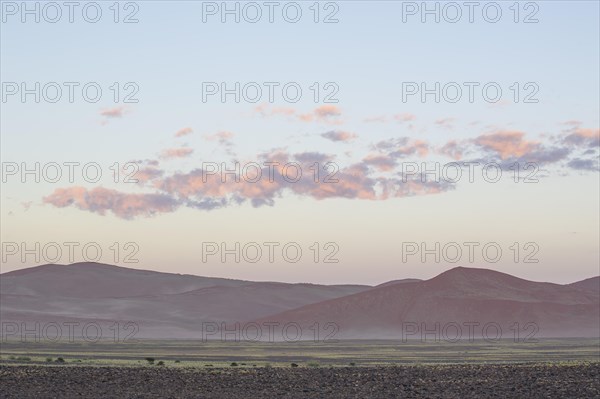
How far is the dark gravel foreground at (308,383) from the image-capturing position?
40.5 metres

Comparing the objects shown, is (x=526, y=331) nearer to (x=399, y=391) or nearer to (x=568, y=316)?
(x=568, y=316)

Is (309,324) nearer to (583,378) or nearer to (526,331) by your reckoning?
(526,331)

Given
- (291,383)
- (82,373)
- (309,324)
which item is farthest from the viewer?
(309,324)

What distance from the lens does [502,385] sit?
144 feet

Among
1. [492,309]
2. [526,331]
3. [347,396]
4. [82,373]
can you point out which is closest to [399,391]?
[347,396]

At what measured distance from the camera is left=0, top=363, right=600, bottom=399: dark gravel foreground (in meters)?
40.5

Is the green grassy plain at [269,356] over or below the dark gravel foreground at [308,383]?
below

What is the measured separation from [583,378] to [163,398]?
1978 cm

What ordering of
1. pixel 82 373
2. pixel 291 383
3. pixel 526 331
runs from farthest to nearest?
1. pixel 526 331
2. pixel 82 373
3. pixel 291 383

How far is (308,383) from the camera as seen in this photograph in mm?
45250

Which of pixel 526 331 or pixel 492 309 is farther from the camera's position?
pixel 492 309

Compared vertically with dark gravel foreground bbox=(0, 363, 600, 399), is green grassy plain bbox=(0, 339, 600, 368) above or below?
below

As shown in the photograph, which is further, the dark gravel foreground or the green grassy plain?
the green grassy plain

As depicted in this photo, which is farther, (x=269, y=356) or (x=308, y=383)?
(x=269, y=356)
